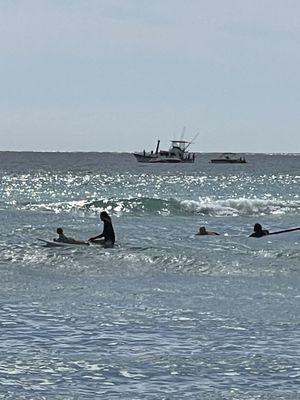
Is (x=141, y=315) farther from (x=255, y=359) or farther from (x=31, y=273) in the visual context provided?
(x=31, y=273)

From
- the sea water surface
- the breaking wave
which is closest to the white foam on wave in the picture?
the breaking wave

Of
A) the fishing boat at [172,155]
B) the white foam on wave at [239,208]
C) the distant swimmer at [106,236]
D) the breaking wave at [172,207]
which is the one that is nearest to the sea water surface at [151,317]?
the distant swimmer at [106,236]

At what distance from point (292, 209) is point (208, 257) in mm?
28731

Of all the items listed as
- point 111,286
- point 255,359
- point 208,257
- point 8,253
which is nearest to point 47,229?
point 8,253

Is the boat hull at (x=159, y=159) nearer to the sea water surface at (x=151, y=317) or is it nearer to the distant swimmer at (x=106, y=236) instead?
the sea water surface at (x=151, y=317)

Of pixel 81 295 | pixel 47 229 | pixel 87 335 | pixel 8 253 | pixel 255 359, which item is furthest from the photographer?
pixel 47 229

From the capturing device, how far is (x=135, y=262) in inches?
1013

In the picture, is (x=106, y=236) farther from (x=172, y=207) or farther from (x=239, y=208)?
(x=239, y=208)

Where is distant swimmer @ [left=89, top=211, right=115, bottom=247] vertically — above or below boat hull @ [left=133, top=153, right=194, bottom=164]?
below

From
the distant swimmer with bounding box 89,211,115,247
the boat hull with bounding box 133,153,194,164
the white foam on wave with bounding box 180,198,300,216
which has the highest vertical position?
the boat hull with bounding box 133,153,194,164

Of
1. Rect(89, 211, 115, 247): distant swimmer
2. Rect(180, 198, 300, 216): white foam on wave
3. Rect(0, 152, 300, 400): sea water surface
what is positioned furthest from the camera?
Rect(180, 198, 300, 216): white foam on wave

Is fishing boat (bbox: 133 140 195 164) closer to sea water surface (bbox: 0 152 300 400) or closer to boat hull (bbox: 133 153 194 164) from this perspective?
boat hull (bbox: 133 153 194 164)

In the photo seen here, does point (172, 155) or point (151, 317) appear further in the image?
point (172, 155)

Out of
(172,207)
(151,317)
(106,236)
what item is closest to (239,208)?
(172,207)
